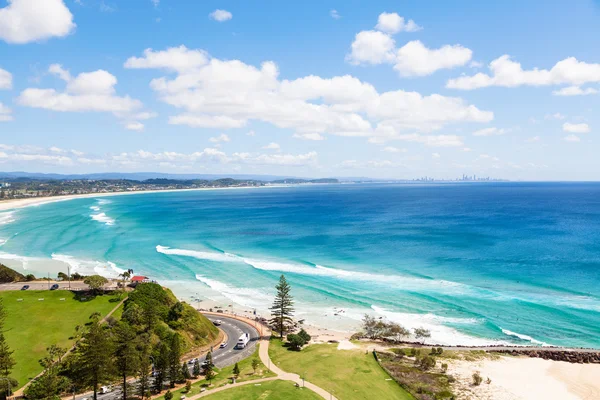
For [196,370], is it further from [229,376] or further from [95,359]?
[95,359]

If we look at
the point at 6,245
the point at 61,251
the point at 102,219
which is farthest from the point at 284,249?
the point at 102,219

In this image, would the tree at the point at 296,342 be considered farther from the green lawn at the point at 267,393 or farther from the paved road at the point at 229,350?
the green lawn at the point at 267,393

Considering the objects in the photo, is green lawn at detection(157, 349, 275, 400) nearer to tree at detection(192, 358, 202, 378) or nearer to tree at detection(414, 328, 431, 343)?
tree at detection(192, 358, 202, 378)

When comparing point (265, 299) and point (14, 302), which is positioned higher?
point (14, 302)

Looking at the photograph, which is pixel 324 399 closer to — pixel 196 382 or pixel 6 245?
pixel 196 382

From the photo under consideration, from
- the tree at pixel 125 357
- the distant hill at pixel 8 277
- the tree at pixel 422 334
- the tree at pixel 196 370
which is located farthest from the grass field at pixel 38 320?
the tree at pixel 422 334

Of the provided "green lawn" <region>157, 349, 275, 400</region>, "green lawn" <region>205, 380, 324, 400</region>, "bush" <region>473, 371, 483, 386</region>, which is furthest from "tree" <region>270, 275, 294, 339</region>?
"bush" <region>473, 371, 483, 386</region>

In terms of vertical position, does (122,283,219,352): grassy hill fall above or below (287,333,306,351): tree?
above
